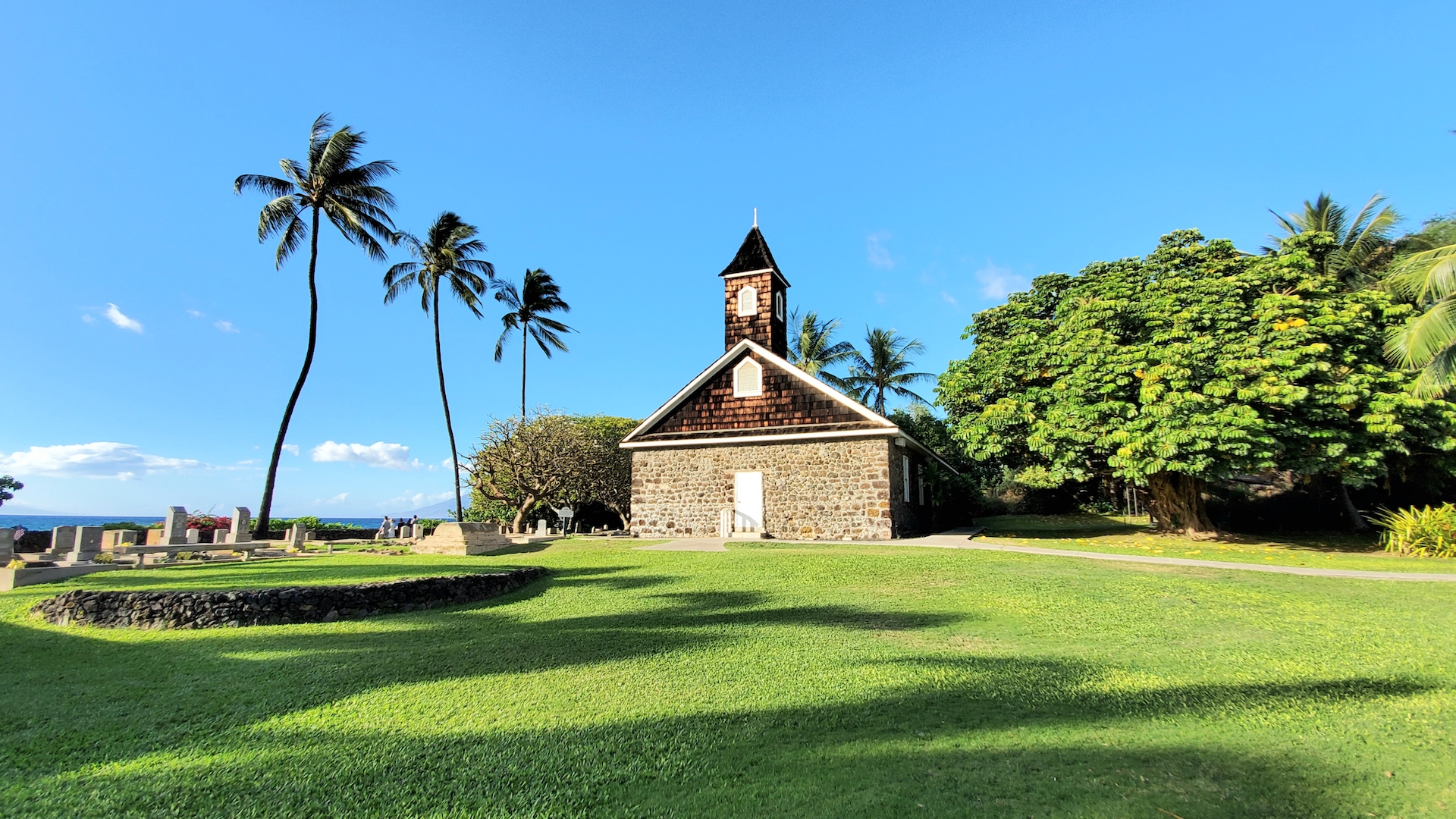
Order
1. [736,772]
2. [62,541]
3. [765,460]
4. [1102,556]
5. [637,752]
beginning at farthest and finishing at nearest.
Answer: [765,460], [1102,556], [62,541], [637,752], [736,772]

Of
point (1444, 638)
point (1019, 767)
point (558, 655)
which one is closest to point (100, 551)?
point (558, 655)

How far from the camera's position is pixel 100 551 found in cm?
1446

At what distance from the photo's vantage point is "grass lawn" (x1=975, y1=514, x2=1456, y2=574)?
14.5 metres

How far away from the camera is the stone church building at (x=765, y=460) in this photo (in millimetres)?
19516

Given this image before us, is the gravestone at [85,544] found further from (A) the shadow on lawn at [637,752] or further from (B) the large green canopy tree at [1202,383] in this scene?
(B) the large green canopy tree at [1202,383]

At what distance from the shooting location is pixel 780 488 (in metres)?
20.3

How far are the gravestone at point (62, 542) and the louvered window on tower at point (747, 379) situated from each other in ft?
53.2

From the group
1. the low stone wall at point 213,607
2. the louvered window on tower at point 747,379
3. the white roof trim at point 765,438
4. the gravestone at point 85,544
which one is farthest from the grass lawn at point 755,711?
the louvered window on tower at point 747,379

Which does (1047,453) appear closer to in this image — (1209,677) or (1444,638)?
(1444,638)

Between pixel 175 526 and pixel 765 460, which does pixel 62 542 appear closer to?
pixel 175 526

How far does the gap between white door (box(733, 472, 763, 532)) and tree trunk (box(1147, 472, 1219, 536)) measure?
1206cm

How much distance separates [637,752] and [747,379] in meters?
17.3

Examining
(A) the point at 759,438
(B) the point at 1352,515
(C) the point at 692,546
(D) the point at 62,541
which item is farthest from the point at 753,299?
(B) the point at 1352,515

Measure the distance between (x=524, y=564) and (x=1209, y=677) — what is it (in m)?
11.8
